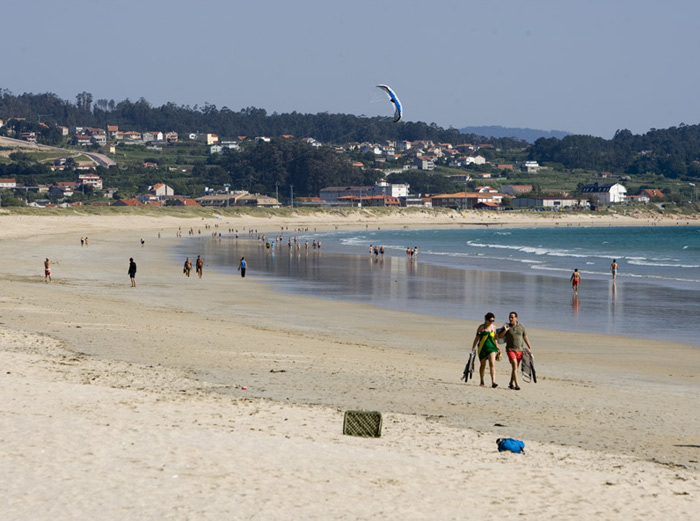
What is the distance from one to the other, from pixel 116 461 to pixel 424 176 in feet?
598

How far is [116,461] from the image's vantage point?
789cm

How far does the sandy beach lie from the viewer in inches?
285

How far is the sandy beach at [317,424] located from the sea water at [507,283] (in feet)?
15.1

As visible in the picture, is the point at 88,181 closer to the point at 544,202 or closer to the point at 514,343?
the point at 544,202

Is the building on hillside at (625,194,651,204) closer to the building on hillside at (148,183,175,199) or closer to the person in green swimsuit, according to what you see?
the building on hillside at (148,183,175,199)

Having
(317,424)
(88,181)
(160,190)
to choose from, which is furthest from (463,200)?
(317,424)

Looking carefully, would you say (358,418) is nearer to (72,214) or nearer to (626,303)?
(626,303)

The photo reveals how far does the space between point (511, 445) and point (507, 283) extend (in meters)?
27.6

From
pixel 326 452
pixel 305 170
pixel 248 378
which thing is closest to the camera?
pixel 326 452

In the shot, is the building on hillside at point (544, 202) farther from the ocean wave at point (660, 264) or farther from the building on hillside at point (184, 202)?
the ocean wave at point (660, 264)

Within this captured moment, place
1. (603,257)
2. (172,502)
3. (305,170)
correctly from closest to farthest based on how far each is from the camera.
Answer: (172,502) → (603,257) → (305,170)

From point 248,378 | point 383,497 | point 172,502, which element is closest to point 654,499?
point 383,497

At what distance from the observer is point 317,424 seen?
9.81 m

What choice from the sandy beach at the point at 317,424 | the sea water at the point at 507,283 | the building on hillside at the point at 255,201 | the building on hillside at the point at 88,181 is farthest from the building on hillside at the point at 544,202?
the sandy beach at the point at 317,424
